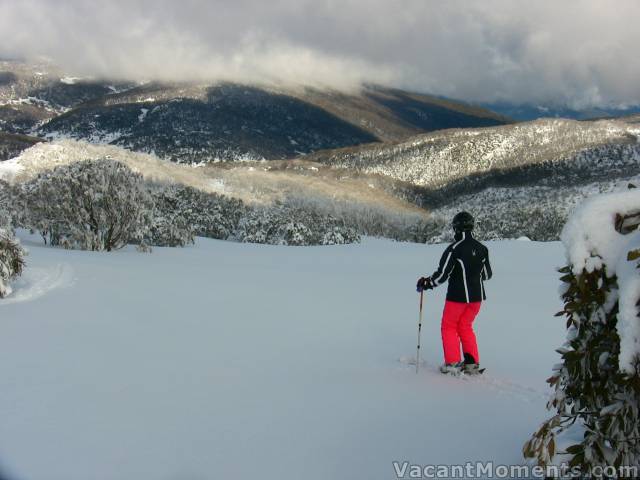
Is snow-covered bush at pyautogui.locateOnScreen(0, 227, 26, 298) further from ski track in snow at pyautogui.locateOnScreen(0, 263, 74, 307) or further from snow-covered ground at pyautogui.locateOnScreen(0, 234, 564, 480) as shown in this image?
snow-covered ground at pyautogui.locateOnScreen(0, 234, 564, 480)

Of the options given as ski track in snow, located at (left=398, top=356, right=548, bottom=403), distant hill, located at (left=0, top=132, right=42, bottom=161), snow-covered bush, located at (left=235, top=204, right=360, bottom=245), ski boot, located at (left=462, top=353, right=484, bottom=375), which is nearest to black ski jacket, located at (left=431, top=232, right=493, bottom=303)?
ski boot, located at (left=462, top=353, right=484, bottom=375)

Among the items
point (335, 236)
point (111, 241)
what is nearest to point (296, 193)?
point (335, 236)

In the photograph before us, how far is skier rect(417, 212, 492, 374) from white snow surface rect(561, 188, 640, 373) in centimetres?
249

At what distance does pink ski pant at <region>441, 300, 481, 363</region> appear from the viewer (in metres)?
4.92

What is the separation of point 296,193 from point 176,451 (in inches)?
4982

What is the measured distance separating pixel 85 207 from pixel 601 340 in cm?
1374

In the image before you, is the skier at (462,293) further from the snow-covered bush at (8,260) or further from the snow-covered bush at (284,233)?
the snow-covered bush at (284,233)

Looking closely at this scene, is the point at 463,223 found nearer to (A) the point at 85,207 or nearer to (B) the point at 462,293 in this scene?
(B) the point at 462,293

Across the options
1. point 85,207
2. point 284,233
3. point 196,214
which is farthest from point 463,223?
point 196,214

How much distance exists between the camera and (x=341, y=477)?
2.84m

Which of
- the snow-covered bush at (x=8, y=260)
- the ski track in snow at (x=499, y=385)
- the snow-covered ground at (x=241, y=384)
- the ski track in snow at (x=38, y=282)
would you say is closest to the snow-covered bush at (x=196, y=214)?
the ski track in snow at (x=38, y=282)

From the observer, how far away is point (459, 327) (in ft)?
16.5

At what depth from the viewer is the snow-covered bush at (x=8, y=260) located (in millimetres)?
6867

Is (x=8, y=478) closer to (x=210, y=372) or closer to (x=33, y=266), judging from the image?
(x=210, y=372)
